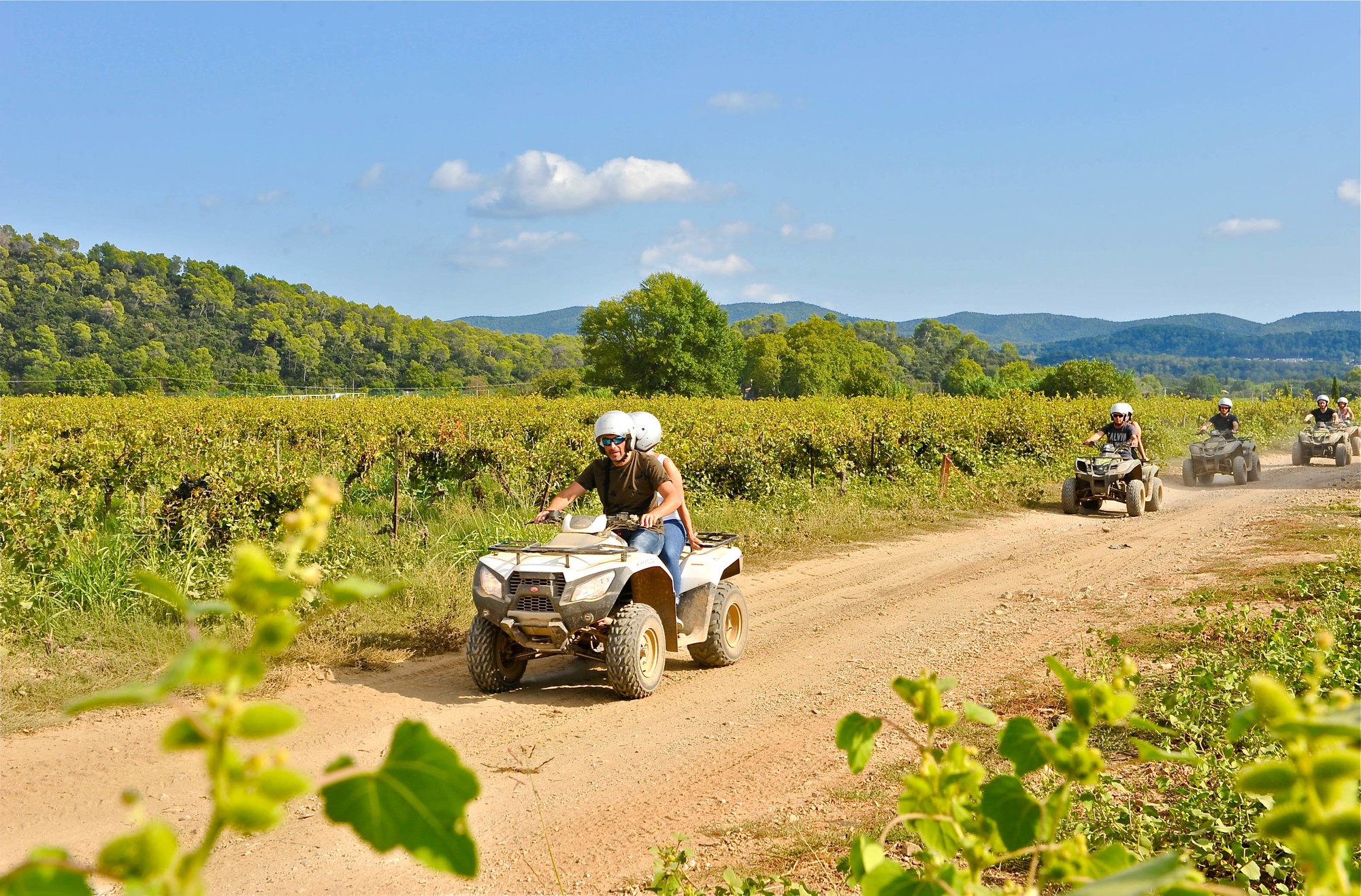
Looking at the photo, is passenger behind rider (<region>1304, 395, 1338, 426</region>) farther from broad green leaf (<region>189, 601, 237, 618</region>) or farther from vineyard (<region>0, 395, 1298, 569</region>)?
broad green leaf (<region>189, 601, 237, 618</region>)

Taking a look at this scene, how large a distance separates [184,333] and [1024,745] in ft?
237

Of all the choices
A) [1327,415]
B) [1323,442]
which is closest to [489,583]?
[1323,442]

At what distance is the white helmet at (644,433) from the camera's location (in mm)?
6930

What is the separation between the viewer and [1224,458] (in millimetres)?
18984

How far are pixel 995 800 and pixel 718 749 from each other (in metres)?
4.53

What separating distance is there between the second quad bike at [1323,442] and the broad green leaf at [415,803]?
83.8 ft

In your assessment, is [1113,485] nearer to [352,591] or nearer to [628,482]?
[628,482]

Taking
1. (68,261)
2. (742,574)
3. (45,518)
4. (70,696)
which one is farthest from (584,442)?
(68,261)

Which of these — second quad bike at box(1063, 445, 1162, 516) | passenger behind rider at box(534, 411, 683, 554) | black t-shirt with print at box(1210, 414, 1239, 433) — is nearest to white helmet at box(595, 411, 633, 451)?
passenger behind rider at box(534, 411, 683, 554)

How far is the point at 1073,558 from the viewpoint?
1130 cm

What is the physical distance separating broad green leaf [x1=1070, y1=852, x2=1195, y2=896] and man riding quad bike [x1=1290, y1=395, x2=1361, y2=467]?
24985mm

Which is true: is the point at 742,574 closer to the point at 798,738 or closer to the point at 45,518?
the point at 798,738

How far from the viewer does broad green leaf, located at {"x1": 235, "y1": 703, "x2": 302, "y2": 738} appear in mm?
706

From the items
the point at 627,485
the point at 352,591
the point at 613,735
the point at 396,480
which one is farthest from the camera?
the point at 396,480
